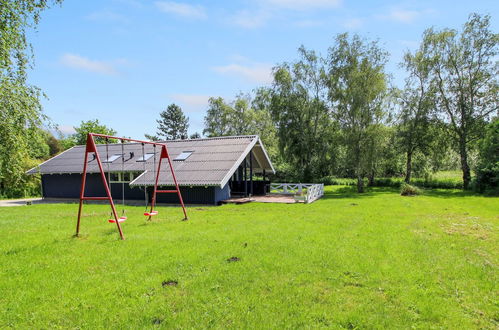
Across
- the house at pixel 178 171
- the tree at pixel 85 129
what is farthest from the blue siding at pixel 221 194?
the tree at pixel 85 129

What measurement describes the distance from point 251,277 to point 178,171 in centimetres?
1338

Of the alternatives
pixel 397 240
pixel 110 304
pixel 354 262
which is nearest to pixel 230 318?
pixel 110 304

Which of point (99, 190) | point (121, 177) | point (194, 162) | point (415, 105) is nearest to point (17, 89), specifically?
point (194, 162)

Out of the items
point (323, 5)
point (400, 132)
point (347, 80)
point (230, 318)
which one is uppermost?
point (347, 80)

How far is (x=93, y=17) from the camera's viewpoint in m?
9.89

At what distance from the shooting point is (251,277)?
5.42 metres

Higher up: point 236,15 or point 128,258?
point 236,15

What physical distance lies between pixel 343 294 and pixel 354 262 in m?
1.58

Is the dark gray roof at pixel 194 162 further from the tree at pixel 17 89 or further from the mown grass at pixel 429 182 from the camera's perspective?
the mown grass at pixel 429 182

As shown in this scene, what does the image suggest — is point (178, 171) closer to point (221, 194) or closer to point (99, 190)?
point (221, 194)

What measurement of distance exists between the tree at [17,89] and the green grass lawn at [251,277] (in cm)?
248

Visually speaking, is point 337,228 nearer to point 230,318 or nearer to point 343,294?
point 343,294

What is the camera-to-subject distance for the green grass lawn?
13.5 feet

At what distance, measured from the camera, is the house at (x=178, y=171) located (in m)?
17.1
